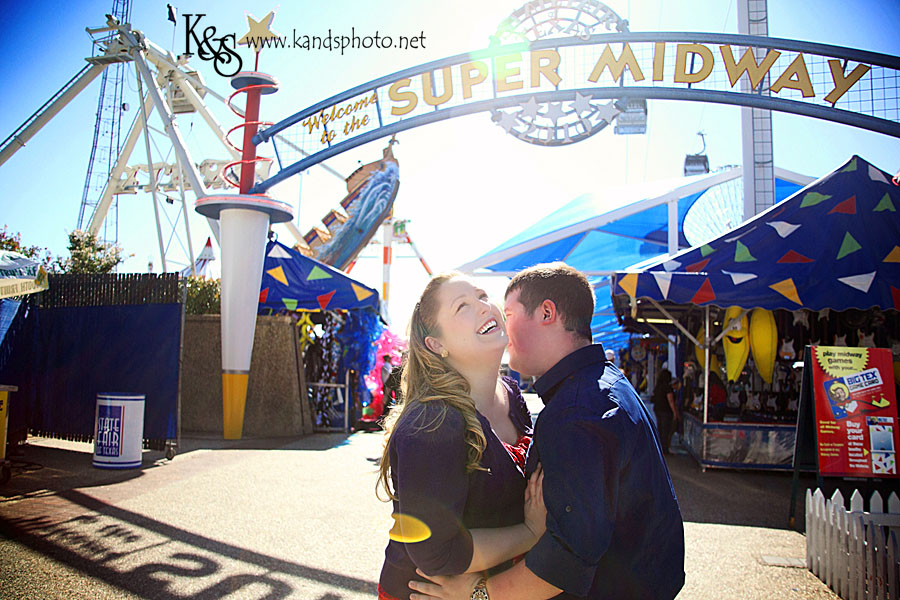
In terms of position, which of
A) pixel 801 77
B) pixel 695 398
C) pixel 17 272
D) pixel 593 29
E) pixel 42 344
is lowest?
pixel 695 398

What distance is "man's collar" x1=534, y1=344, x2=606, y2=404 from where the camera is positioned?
1.70 metres

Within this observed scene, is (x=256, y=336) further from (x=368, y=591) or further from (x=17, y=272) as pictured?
(x=368, y=591)

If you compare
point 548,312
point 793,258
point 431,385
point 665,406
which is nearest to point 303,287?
point 665,406

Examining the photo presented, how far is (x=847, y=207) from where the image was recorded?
28.7 ft

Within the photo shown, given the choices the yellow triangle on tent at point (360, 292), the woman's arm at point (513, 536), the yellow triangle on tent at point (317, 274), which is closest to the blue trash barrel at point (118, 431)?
the yellow triangle on tent at point (317, 274)

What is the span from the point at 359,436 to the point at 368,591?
27.2 ft

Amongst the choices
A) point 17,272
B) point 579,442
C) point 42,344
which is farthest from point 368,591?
point 42,344

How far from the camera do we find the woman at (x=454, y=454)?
1.59 metres

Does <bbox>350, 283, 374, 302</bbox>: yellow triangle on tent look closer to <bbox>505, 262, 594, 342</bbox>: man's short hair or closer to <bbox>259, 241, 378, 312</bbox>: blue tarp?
<bbox>259, 241, 378, 312</bbox>: blue tarp

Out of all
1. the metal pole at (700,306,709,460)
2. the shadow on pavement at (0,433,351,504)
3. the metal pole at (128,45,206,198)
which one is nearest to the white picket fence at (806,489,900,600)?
the metal pole at (700,306,709,460)

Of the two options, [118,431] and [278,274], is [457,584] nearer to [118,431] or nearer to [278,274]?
[118,431]

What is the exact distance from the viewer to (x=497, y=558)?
5.41 ft

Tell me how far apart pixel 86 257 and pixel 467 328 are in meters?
23.6

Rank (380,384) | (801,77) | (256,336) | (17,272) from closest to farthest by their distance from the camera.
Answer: (17,272)
(801,77)
(256,336)
(380,384)
